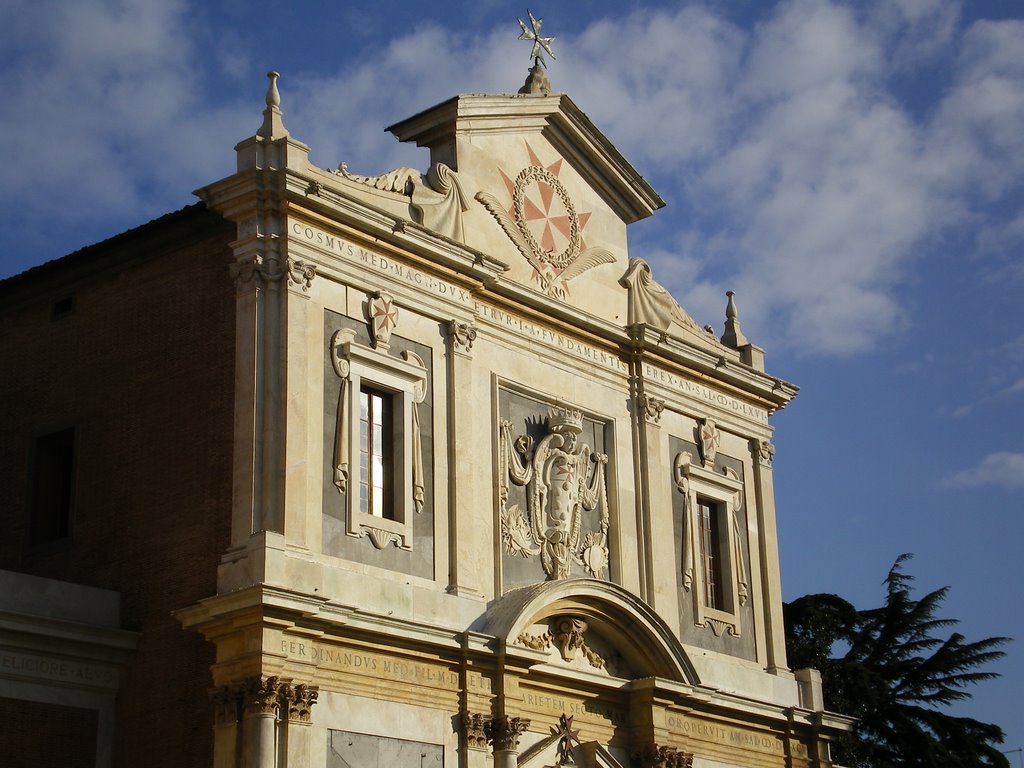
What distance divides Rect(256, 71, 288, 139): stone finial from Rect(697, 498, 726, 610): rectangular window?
915 cm

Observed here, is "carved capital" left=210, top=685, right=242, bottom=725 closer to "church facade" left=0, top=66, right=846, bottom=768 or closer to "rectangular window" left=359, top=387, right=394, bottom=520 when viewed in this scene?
"church facade" left=0, top=66, right=846, bottom=768

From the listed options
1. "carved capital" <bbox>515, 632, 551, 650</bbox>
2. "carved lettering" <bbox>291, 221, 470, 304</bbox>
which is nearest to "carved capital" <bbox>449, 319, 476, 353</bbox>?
"carved lettering" <bbox>291, 221, 470, 304</bbox>

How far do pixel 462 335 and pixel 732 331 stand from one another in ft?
24.8

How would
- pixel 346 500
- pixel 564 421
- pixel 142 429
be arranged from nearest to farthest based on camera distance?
pixel 346 500 < pixel 142 429 < pixel 564 421

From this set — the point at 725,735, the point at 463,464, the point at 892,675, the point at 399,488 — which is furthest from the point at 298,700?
the point at 892,675

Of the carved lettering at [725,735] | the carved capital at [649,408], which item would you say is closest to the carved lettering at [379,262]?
the carved capital at [649,408]

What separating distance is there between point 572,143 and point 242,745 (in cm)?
1107

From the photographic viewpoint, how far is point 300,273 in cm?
1986

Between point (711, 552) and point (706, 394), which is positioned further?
point (706, 394)

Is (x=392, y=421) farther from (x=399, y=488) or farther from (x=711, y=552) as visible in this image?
(x=711, y=552)

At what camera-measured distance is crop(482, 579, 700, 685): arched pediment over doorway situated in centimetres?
2108

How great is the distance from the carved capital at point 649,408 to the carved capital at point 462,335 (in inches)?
154

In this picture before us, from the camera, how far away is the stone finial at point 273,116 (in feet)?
66.7

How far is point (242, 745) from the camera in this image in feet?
58.8
